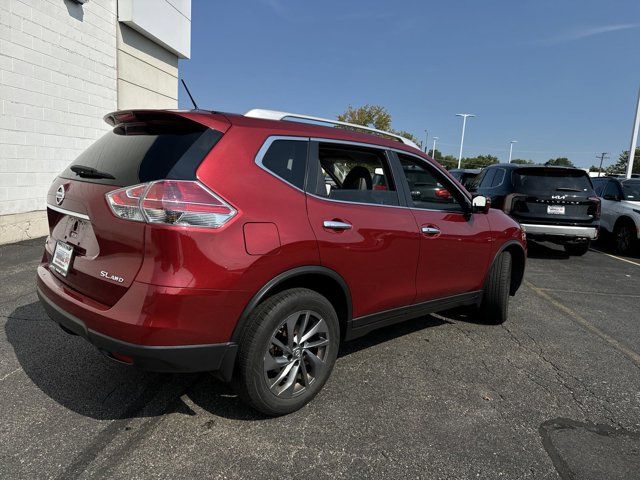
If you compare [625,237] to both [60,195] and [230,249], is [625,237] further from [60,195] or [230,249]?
[60,195]

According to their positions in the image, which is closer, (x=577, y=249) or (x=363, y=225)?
(x=363, y=225)

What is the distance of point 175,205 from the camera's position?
222 centimetres

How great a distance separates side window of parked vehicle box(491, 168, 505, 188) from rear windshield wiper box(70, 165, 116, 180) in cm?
787

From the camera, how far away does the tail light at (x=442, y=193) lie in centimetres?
397

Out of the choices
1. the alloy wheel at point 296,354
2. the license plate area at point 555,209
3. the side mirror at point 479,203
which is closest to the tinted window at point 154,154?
the alloy wheel at point 296,354

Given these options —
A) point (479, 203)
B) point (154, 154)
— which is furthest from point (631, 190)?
point (154, 154)

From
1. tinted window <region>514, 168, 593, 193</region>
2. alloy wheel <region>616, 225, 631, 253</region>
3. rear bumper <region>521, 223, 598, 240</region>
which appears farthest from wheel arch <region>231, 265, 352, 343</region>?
alloy wheel <region>616, 225, 631, 253</region>

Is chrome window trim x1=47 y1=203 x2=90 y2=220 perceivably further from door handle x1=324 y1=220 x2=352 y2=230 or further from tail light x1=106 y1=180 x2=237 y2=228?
door handle x1=324 y1=220 x2=352 y2=230

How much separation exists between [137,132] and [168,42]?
32.4 feet

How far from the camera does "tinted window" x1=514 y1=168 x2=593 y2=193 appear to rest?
8367mm

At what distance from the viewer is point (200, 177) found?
2.30 m

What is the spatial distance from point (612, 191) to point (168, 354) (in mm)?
11335

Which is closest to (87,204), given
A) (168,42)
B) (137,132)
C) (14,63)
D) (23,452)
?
(137,132)

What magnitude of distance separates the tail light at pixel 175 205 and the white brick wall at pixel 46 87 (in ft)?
20.7
